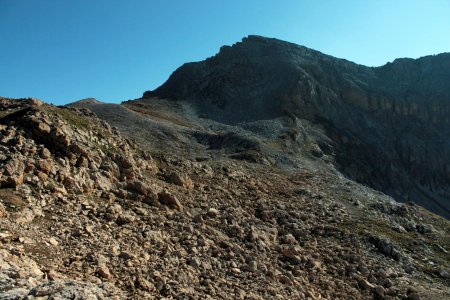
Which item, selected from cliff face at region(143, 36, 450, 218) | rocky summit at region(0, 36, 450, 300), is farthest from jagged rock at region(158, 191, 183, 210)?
cliff face at region(143, 36, 450, 218)

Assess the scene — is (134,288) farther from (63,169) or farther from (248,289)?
(63,169)

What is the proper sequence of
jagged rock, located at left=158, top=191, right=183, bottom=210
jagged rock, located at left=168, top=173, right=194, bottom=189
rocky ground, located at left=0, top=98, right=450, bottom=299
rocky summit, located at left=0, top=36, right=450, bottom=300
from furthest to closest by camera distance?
jagged rock, located at left=168, top=173, right=194, bottom=189
jagged rock, located at left=158, top=191, right=183, bottom=210
rocky summit, located at left=0, top=36, right=450, bottom=300
rocky ground, located at left=0, top=98, right=450, bottom=299

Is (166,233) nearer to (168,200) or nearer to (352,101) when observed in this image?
(168,200)

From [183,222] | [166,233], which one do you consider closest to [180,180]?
[183,222]

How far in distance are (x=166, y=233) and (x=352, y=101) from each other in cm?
8994

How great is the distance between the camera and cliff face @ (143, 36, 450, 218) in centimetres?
8388

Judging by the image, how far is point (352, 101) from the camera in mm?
100375

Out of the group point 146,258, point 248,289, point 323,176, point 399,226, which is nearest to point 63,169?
point 146,258

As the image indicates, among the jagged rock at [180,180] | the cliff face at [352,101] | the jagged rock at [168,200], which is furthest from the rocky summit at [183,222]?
the cliff face at [352,101]

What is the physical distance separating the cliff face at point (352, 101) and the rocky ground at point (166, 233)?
45.3m

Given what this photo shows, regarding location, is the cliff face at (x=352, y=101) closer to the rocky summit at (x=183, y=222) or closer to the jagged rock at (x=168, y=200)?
the rocky summit at (x=183, y=222)

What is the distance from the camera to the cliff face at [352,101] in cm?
8388

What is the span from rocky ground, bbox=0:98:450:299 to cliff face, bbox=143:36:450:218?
45328 millimetres

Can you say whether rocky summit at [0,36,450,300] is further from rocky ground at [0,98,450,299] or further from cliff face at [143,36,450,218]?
cliff face at [143,36,450,218]
